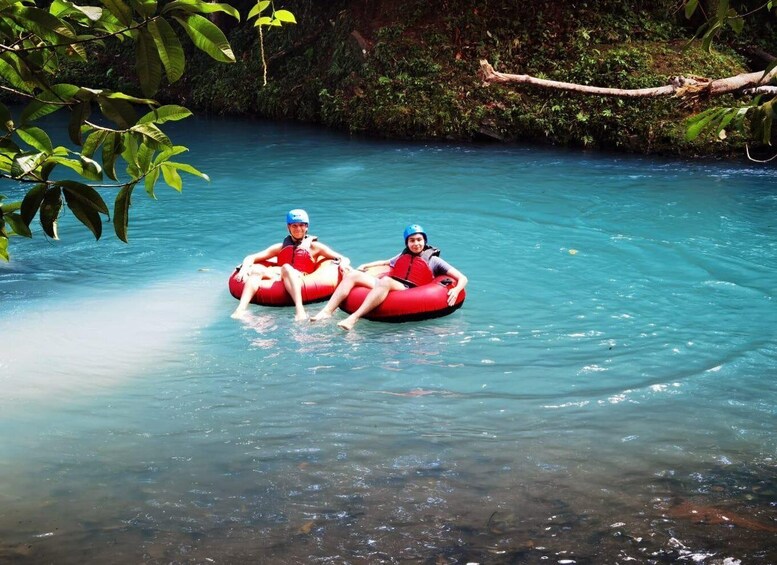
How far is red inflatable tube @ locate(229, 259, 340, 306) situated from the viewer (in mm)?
9062

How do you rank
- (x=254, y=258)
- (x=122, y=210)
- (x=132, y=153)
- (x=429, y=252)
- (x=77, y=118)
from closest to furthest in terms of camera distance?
(x=77, y=118), (x=122, y=210), (x=132, y=153), (x=429, y=252), (x=254, y=258)

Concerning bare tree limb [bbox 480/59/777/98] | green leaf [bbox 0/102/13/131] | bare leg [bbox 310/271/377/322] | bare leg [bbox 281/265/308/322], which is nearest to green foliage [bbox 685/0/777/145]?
bare tree limb [bbox 480/59/777/98]

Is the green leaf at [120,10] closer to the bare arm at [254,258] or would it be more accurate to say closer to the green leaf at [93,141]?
the green leaf at [93,141]

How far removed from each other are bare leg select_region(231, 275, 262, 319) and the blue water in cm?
12

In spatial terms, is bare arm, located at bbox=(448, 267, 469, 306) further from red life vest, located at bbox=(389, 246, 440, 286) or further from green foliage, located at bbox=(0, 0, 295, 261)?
green foliage, located at bbox=(0, 0, 295, 261)

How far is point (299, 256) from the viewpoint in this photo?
31.1 feet

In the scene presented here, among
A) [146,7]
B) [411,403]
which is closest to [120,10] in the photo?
[146,7]

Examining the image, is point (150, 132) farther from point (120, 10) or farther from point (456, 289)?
point (456, 289)

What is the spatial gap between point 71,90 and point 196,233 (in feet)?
35.7

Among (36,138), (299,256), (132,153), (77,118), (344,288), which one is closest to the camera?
(77,118)

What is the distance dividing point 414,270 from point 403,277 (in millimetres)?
138

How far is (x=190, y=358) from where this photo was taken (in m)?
7.78

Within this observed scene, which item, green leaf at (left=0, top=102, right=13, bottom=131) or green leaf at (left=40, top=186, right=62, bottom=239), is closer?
green leaf at (left=0, top=102, right=13, bottom=131)

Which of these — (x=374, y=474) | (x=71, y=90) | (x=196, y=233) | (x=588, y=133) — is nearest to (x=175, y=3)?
(x=71, y=90)
